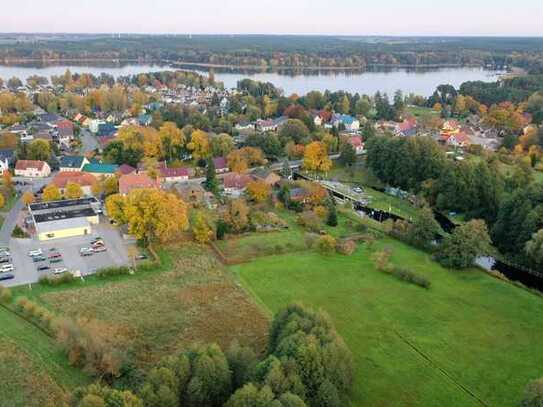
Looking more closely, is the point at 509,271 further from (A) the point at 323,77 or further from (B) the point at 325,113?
(A) the point at 323,77

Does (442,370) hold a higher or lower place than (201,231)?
lower

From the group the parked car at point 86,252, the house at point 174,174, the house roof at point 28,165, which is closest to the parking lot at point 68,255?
the parked car at point 86,252

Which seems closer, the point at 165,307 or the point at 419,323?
the point at 419,323

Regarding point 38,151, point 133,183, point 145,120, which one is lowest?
point 133,183

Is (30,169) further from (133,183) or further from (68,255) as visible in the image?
(68,255)

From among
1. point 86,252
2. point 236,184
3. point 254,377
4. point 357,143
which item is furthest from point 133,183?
point 357,143

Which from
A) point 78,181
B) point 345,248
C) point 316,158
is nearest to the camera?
point 345,248
